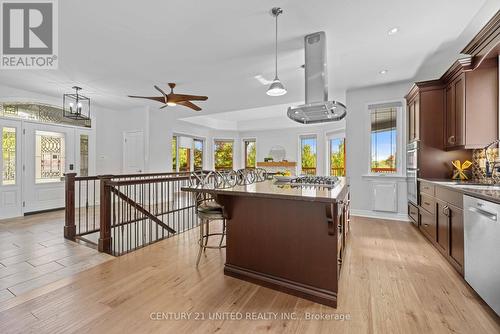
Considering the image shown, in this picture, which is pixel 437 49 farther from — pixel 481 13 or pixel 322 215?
pixel 322 215

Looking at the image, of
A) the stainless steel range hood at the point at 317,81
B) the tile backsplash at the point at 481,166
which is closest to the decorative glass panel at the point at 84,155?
the stainless steel range hood at the point at 317,81

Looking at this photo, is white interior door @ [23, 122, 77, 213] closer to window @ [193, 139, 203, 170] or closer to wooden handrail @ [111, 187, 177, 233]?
wooden handrail @ [111, 187, 177, 233]

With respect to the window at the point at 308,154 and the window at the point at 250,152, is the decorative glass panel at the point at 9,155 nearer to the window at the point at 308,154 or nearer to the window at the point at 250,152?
the window at the point at 250,152

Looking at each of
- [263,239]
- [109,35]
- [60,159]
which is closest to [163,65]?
[109,35]

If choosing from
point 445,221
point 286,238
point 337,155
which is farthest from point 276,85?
point 337,155

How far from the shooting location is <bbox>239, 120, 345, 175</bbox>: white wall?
27.6 ft

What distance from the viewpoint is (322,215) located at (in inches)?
73.2

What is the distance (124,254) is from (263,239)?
194cm

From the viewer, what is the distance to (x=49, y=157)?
5.34 metres

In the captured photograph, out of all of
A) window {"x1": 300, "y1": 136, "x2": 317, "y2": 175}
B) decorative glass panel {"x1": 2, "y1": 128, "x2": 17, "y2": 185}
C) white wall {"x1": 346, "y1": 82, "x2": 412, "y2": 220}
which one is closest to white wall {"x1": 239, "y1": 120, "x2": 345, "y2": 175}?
window {"x1": 300, "y1": 136, "x2": 317, "y2": 175}

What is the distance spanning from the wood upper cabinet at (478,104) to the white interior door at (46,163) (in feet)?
25.5

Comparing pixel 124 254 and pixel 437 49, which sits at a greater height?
pixel 437 49

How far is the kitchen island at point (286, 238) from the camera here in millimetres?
1823

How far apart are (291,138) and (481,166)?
21.2ft
